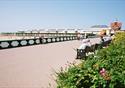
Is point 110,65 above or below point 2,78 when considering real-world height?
above

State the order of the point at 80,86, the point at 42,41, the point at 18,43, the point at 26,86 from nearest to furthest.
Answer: the point at 80,86 → the point at 26,86 → the point at 18,43 → the point at 42,41

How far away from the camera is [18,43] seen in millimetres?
31375

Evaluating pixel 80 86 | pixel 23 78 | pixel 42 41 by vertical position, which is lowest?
pixel 42 41

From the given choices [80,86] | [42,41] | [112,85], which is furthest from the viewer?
[42,41]

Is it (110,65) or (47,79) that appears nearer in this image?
(110,65)

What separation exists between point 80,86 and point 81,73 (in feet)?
1.07

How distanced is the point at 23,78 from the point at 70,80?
16.1 ft

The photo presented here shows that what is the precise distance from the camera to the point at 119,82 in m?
4.80

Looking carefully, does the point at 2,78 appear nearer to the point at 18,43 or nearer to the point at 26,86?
the point at 26,86

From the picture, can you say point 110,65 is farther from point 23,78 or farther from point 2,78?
point 2,78

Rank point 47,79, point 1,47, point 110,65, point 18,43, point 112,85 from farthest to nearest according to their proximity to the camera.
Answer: point 18,43 → point 1,47 → point 47,79 → point 110,65 → point 112,85

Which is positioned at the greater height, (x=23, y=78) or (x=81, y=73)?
(x=81, y=73)

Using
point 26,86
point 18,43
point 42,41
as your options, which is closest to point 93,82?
point 26,86

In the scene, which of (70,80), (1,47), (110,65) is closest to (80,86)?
(70,80)
